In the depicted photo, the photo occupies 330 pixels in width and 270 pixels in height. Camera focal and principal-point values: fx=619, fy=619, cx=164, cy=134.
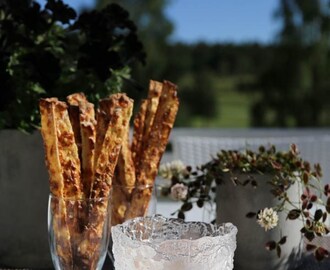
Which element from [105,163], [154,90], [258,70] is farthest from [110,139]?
[258,70]

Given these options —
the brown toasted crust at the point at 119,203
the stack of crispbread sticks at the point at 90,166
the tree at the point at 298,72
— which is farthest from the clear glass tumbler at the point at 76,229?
the tree at the point at 298,72

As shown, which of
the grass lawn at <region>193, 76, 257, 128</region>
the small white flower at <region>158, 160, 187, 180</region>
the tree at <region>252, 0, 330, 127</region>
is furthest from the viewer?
the grass lawn at <region>193, 76, 257, 128</region>

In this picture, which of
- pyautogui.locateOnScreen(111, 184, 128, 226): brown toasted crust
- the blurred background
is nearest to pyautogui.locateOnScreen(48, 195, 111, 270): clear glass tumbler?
pyautogui.locateOnScreen(111, 184, 128, 226): brown toasted crust

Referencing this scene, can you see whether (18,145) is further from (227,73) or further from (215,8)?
(215,8)

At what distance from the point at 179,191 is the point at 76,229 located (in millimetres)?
257

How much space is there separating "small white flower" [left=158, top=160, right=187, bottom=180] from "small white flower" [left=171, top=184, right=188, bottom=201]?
49 millimetres

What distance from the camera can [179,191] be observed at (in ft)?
3.32

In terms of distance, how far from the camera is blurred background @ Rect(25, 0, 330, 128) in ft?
35.9

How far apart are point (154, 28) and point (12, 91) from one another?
41.8ft

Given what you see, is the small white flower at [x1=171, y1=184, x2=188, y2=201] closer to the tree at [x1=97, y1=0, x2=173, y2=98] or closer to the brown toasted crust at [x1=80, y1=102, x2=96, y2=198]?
the brown toasted crust at [x1=80, y1=102, x2=96, y2=198]

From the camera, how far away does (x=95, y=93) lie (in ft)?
3.37

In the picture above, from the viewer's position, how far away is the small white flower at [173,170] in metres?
1.07

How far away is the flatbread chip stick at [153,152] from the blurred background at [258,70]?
30.6ft

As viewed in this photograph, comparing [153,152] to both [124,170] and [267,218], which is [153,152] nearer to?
[124,170]
